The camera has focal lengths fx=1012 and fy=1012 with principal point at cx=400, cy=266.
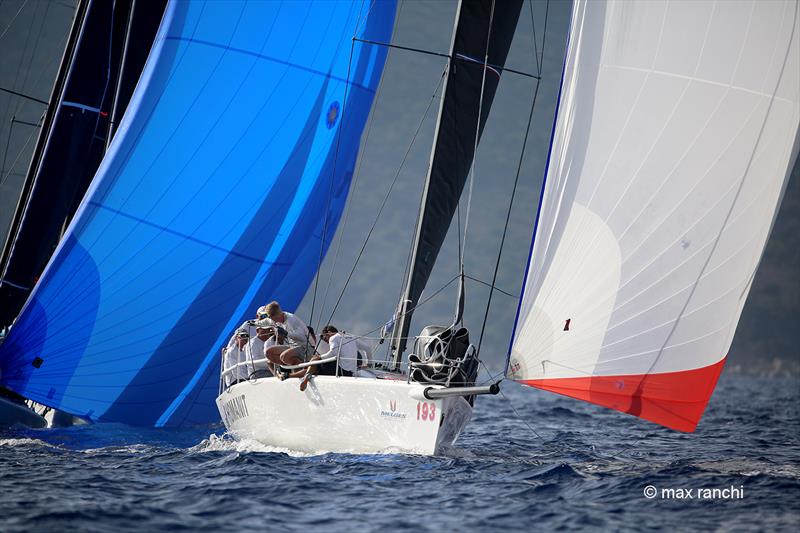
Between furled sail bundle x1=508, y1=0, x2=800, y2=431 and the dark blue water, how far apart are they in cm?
82

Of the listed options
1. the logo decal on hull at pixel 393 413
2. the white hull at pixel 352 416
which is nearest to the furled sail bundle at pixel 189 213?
the white hull at pixel 352 416

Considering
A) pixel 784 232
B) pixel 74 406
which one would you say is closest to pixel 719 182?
pixel 74 406

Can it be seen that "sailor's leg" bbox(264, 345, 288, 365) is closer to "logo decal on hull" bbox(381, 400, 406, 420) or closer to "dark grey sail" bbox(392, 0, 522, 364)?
"dark grey sail" bbox(392, 0, 522, 364)

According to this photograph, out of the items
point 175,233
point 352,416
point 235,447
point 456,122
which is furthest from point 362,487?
point 175,233

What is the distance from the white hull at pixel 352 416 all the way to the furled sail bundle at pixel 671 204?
2.96ft

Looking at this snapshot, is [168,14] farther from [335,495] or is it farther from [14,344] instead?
[335,495]

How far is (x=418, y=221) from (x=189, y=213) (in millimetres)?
2399

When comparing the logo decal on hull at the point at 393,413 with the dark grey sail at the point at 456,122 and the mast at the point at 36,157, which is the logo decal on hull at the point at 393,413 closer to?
the dark grey sail at the point at 456,122

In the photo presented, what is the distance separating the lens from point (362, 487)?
7.32 metres

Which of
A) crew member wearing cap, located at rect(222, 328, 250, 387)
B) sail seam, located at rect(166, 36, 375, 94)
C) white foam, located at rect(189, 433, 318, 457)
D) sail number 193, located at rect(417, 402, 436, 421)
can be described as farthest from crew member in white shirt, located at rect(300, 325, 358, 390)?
sail seam, located at rect(166, 36, 375, 94)

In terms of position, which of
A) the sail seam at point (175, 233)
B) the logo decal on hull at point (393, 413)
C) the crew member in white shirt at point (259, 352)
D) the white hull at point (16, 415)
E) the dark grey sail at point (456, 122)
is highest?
the dark grey sail at point (456, 122)

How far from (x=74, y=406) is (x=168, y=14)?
4122 mm

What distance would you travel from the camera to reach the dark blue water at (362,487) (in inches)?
247

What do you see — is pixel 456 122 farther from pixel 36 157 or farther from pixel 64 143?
pixel 36 157
